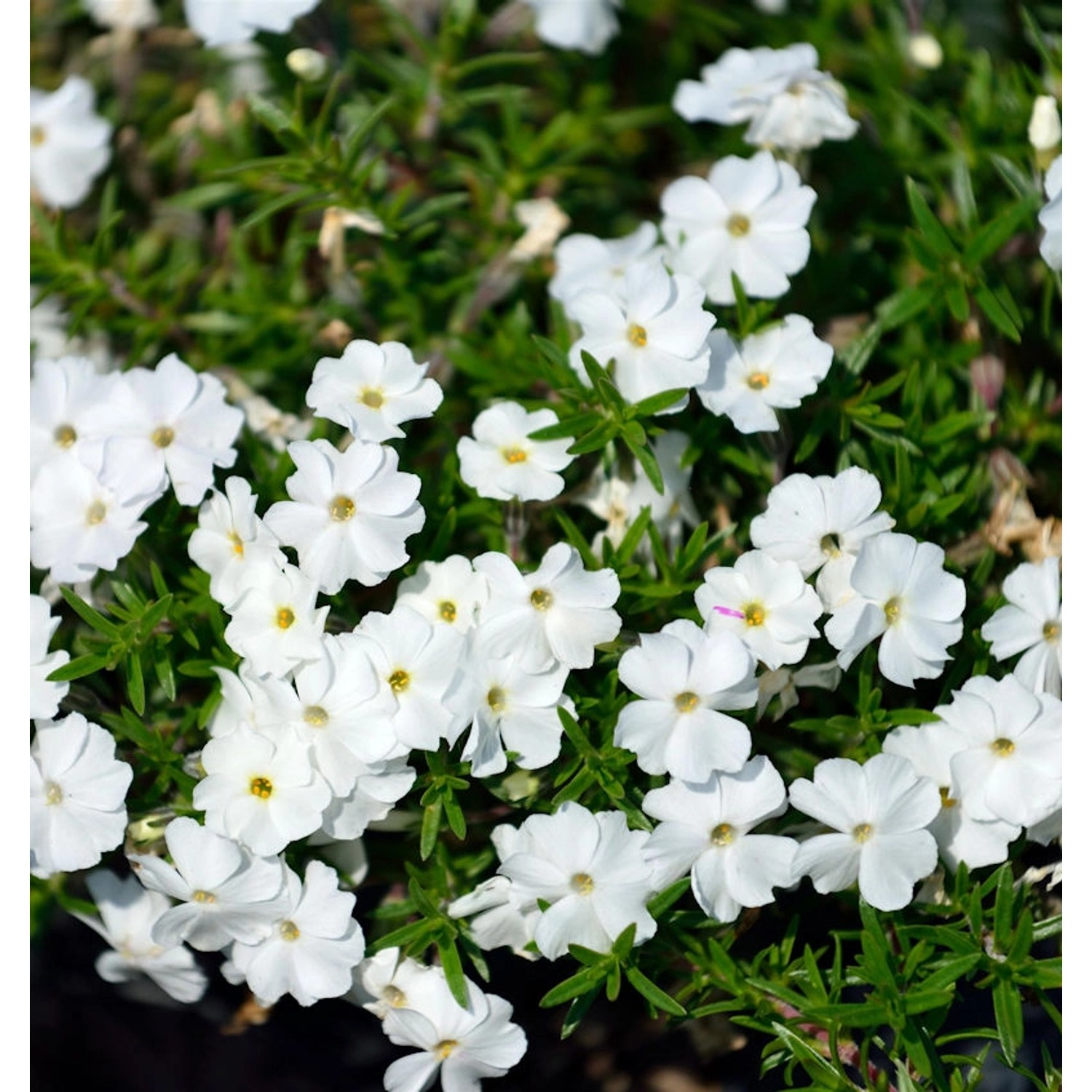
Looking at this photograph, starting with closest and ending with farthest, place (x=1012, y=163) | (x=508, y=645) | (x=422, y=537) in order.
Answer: (x=508, y=645)
(x=422, y=537)
(x=1012, y=163)

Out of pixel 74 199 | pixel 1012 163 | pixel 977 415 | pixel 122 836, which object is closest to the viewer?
pixel 122 836

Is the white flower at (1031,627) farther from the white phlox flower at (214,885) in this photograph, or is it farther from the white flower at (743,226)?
the white phlox flower at (214,885)

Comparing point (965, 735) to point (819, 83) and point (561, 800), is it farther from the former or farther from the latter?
point (819, 83)

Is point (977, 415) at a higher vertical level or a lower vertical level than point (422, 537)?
higher

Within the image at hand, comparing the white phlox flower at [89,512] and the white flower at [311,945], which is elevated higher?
the white phlox flower at [89,512]

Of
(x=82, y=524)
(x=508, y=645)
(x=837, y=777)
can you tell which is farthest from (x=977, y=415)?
(x=82, y=524)

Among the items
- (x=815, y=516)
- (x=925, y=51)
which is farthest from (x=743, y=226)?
(x=925, y=51)

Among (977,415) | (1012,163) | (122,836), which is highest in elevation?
(1012,163)

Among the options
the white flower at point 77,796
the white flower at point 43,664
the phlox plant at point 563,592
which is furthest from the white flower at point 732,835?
the white flower at point 43,664
